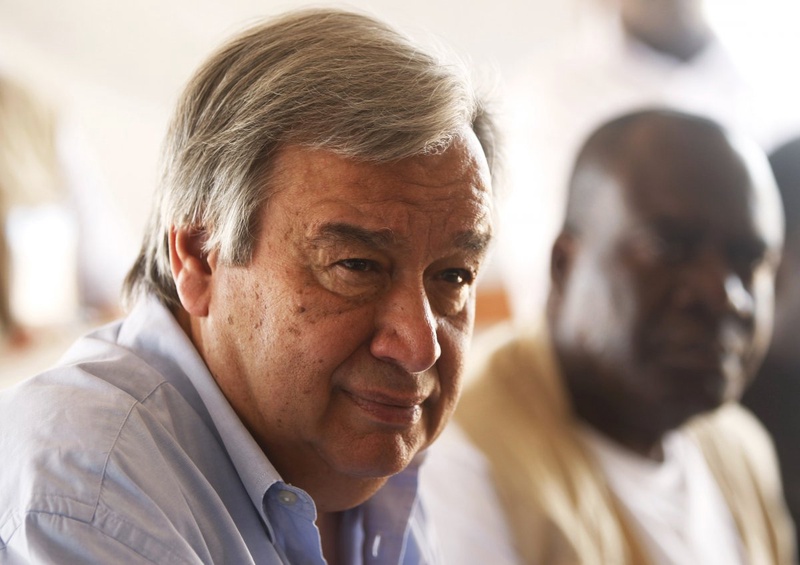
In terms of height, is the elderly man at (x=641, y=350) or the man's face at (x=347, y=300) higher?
the man's face at (x=347, y=300)

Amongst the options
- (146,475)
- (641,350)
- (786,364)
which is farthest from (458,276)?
(786,364)

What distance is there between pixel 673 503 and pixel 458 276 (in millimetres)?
730

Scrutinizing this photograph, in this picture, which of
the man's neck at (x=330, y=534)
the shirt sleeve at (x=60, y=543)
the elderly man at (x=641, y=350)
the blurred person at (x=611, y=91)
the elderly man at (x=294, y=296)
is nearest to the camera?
the shirt sleeve at (x=60, y=543)

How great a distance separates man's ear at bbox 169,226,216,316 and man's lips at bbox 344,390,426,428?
0.50ft

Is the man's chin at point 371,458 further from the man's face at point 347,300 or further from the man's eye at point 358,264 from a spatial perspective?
the man's eye at point 358,264

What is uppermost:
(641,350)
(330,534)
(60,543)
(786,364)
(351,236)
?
(351,236)

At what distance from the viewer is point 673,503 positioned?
4.63ft

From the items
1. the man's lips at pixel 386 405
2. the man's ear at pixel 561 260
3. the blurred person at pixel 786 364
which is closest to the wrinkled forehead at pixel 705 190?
the man's ear at pixel 561 260

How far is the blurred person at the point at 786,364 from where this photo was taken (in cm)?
168

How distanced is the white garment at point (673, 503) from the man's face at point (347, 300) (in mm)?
639

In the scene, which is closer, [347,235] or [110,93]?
[347,235]

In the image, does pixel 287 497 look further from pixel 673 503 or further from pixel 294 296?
pixel 673 503

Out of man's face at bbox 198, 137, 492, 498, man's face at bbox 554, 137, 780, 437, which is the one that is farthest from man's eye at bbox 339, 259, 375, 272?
man's face at bbox 554, 137, 780, 437

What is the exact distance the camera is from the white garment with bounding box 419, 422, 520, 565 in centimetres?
121
